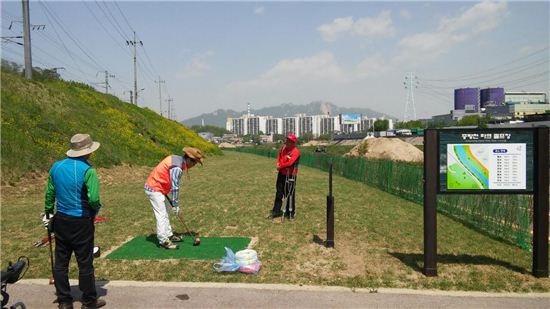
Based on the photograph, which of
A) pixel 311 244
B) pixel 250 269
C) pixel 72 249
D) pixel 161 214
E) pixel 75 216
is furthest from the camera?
pixel 311 244

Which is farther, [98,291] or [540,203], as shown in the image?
[540,203]

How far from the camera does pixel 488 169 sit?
5883mm

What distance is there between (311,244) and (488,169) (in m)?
3.02

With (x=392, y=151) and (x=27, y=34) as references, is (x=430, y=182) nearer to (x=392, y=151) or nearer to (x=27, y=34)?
(x=27, y=34)

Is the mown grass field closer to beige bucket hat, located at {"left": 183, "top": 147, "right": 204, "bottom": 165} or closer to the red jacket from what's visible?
the red jacket

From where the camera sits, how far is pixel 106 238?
7.78 m

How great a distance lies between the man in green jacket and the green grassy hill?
430 inches

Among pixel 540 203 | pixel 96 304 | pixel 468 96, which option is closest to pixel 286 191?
pixel 540 203

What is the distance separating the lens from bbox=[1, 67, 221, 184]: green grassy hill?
51.0ft

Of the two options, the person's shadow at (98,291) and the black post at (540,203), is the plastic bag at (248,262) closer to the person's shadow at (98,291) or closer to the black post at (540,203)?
the person's shadow at (98,291)

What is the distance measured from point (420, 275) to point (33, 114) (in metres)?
18.9

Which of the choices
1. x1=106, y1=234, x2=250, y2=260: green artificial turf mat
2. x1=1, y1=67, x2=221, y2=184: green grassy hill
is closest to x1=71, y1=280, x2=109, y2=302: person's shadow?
x1=106, y1=234, x2=250, y2=260: green artificial turf mat

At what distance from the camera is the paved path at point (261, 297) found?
15.5 ft

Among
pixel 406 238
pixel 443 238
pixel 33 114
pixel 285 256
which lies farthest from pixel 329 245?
pixel 33 114
